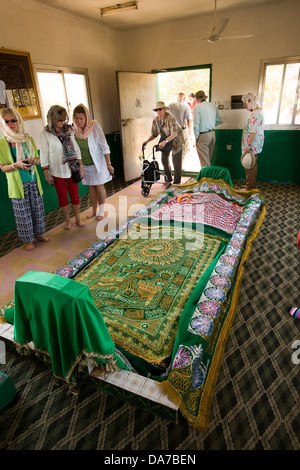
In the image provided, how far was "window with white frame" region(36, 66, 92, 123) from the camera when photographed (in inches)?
180

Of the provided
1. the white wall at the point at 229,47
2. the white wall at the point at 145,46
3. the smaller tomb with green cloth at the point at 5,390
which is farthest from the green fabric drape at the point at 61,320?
the white wall at the point at 229,47

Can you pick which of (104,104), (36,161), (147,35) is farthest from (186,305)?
(147,35)

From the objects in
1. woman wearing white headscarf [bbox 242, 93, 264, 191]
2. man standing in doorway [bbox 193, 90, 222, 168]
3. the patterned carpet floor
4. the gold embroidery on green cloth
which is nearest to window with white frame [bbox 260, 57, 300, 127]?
man standing in doorway [bbox 193, 90, 222, 168]

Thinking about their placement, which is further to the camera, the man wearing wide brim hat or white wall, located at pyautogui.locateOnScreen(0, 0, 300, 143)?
the man wearing wide brim hat

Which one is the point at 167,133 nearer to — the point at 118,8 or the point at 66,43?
the point at 118,8

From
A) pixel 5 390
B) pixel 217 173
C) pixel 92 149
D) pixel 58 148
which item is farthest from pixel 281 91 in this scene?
pixel 5 390

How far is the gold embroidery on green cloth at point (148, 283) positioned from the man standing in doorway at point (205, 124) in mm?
2832

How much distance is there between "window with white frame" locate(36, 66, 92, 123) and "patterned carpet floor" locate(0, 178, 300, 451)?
408 cm

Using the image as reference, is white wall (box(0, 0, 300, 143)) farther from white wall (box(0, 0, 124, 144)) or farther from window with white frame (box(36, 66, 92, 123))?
window with white frame (box(36, 66, 92, 123))

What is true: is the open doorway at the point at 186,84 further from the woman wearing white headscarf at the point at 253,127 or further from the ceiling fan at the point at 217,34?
the woman wearing white headscarf at the point at 253,127

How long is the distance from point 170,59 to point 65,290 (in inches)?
235

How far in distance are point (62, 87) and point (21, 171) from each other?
245 centimetres

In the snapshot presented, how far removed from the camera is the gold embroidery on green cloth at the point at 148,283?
1.89 meters

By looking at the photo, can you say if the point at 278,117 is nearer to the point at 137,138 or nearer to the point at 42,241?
the point at 137,138
